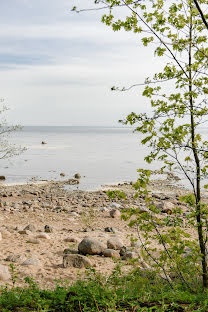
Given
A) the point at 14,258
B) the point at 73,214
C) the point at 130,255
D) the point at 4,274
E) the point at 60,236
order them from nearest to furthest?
the point at 4,274 < the point at 14,258 < the point at 130,255 < the point at 60,236 < the point at 73,214

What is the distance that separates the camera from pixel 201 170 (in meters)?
4.95

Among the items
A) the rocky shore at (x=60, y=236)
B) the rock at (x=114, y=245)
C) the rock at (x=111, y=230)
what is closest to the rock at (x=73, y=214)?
the rocky shore at (x=60, y=236)

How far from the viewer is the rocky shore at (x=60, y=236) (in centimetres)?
781

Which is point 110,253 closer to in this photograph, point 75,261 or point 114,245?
point 114,245

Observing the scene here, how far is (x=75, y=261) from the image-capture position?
802cm

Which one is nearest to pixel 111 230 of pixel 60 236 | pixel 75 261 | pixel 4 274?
pixel 60 236

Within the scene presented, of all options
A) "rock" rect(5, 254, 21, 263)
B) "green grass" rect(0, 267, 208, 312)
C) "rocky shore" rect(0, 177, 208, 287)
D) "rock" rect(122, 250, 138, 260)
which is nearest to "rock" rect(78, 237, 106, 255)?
"rocky shore" rect(0, 177, 208, 287)

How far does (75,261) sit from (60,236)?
2.89 metres

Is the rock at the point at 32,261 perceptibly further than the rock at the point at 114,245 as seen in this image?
No

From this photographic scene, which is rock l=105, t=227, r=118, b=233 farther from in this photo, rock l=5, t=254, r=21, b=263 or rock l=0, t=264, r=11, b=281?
rock l=0, t=264, r=11, b=281

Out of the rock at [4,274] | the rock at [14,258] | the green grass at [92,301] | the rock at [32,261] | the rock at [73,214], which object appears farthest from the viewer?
the rock at [73,214]

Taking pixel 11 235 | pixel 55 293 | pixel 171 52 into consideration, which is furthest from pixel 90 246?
pixel 171 52

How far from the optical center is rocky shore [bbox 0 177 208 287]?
25.6 ft

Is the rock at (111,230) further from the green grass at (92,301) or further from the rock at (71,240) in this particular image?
the green grass at (92,301)
